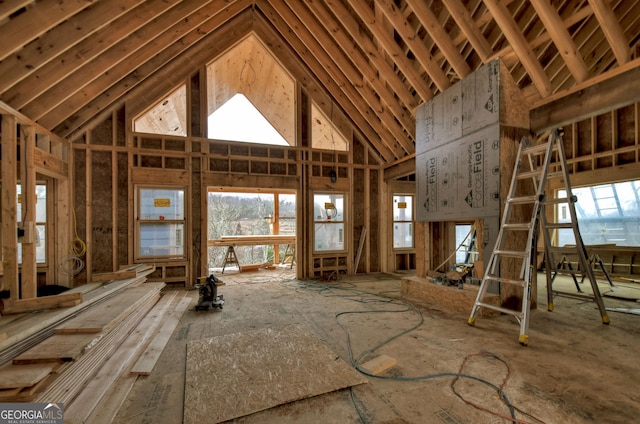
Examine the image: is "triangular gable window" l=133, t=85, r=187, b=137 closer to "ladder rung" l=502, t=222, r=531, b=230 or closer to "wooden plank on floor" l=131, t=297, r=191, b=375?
"wooden plank on floor" l=131, t=297, r=191, b=375

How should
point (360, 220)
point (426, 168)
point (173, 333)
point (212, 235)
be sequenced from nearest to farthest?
point (173, 333) < point (426, 168) < point (360, 220) < point (212, 235)

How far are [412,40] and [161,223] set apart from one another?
5941mm

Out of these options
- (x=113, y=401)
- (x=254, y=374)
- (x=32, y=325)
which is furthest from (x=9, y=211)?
(x=254, y=374)

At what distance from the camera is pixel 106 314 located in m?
3.14

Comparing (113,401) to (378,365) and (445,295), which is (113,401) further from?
(445,295)

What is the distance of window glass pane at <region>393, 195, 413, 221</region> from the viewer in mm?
7953

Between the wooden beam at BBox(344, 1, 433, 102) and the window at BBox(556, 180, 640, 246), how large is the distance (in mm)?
5354

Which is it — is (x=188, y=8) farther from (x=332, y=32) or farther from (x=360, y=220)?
(x=360, y=220)

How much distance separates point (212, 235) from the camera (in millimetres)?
12336

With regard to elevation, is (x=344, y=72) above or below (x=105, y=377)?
above

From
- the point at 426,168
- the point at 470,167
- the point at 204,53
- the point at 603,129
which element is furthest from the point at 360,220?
the point at 603,129

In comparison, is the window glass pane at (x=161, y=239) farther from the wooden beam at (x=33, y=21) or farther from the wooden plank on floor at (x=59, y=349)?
the wooden beam at (x=33, y=21)

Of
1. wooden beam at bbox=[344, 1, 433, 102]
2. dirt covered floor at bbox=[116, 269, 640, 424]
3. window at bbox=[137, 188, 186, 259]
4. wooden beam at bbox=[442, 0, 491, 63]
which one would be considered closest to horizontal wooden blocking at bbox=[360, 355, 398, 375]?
dirt covered floor at bbox=[116, 269, 640, 424]

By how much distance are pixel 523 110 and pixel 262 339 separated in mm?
4648
